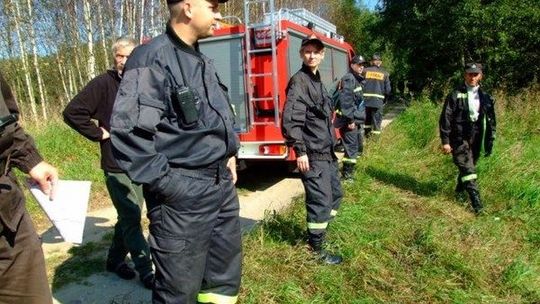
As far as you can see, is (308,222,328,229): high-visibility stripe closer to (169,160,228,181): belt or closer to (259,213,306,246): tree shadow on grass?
(259,213,306,246): tree shadow on grass

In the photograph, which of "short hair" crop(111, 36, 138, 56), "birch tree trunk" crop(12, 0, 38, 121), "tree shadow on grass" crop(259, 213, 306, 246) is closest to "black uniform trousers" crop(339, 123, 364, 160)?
"tree shadow on grass" crop(259, 213, 306, 246)

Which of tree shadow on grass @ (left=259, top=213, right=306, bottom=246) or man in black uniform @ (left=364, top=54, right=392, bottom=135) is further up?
man in black uniform @ (left=364, top=54, right=392, bottom=135)

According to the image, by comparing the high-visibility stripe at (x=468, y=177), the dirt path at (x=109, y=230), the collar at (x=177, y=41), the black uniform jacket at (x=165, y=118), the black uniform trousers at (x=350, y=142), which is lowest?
the dirt path at (x=109, y=230)

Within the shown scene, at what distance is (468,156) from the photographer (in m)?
5.21

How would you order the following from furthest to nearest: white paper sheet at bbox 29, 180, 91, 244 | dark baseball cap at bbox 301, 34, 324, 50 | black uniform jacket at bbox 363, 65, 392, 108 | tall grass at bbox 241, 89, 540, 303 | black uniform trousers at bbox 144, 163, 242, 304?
1. black uniform jacket at bbox 363, 65, 392, 108
2. dark baseball cap at bbox 301, 34, 324, 50
3. tall grass at bbox 241, 89, 540, 303
4. white paper sheet at bbox 29, 180, 91, 244
5. black uniform trousers at bbox 144, 163, 242, 304

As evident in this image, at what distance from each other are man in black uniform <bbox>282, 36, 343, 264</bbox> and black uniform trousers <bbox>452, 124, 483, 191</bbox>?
209 cm

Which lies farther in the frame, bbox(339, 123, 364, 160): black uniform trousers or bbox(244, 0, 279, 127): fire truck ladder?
bbox(339, 123, 364, 160): black uniform trousers

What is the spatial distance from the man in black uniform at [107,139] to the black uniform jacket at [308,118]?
1.27m

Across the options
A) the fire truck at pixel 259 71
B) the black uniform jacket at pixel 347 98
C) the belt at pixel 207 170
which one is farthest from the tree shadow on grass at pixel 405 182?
the belt at pixel 207 170

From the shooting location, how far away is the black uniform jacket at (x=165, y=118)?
1.91 metres

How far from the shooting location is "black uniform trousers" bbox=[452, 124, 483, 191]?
16.8 feet

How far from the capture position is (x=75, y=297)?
3.45 meters

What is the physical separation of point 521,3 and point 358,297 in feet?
38.1

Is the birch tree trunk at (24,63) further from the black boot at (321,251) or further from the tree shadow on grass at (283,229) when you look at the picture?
the black boot at (321,251)
